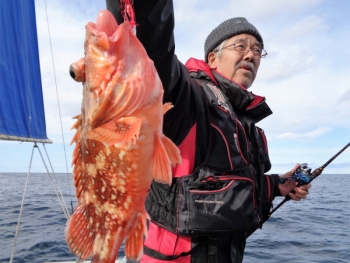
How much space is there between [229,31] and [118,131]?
9.00ft

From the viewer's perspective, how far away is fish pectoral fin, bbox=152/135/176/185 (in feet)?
5.23

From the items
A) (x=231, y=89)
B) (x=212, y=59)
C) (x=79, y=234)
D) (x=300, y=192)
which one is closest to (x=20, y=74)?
(x=212, y=59)

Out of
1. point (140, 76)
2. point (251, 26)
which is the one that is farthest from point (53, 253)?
point (140, 76)

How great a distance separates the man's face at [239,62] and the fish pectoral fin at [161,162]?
2.12 metres

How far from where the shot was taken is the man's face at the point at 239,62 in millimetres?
3523

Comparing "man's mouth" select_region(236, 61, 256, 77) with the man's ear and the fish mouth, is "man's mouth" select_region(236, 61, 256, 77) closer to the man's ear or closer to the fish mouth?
the man's ear

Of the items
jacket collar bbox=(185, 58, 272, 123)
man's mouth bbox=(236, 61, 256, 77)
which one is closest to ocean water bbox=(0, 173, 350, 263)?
jacket collar bbox=(185, 58, 272, 123)

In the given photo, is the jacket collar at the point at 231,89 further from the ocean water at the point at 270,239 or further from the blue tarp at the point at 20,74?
the ocean water at the point at 270,239

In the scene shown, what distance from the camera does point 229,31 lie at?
3.77 meters

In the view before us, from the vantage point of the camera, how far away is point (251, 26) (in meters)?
3.86

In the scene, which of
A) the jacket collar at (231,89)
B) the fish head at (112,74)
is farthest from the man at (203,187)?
the fish head at (112,74)

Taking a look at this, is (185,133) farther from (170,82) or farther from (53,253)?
(53,253)

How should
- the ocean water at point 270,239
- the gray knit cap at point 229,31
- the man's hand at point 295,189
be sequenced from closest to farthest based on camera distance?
the gray knit cap at point 229,31
the man's hand at point 295,189
the ocean water at point 270,239

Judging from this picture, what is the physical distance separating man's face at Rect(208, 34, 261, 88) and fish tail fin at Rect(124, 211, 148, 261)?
2259mm
